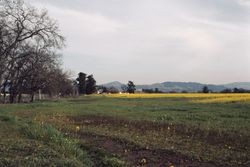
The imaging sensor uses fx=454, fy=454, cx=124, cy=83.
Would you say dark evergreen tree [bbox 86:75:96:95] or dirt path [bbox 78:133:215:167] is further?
dark evergreen tree [bbox 86:75:96:95]

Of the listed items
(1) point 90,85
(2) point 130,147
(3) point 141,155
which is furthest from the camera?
(1) point 90,85

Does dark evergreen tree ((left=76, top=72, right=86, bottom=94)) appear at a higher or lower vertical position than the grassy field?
higher

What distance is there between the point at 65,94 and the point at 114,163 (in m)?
115

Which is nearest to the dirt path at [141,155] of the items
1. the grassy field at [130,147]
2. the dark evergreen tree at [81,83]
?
the grassy field at [130,147]

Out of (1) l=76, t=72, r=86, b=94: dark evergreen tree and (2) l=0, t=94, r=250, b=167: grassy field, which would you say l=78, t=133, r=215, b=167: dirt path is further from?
(1) l=76, t=72, r=86, b=94: dark evergreen tree

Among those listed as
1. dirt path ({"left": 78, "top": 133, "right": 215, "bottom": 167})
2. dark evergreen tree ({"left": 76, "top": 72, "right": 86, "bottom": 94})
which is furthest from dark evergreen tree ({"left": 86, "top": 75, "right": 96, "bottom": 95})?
dirt path ({"left": 78, "top": 133, "right": 215, "bottom": 167})

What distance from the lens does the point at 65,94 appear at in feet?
407

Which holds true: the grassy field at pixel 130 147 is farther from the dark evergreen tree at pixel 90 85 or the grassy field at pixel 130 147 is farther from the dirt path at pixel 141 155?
the dark evergreen tree at pixel 90 85

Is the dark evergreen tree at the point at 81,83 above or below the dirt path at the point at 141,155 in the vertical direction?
above

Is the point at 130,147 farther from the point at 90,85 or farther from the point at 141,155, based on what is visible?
the point at 90,85

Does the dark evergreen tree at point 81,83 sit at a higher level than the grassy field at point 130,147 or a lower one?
higher

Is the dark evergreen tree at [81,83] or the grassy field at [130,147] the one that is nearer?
the grassy field at [130,147]

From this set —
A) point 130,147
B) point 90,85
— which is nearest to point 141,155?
point 130,147

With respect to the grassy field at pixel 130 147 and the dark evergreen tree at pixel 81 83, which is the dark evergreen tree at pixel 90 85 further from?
the grassy field at pixel 130 147
